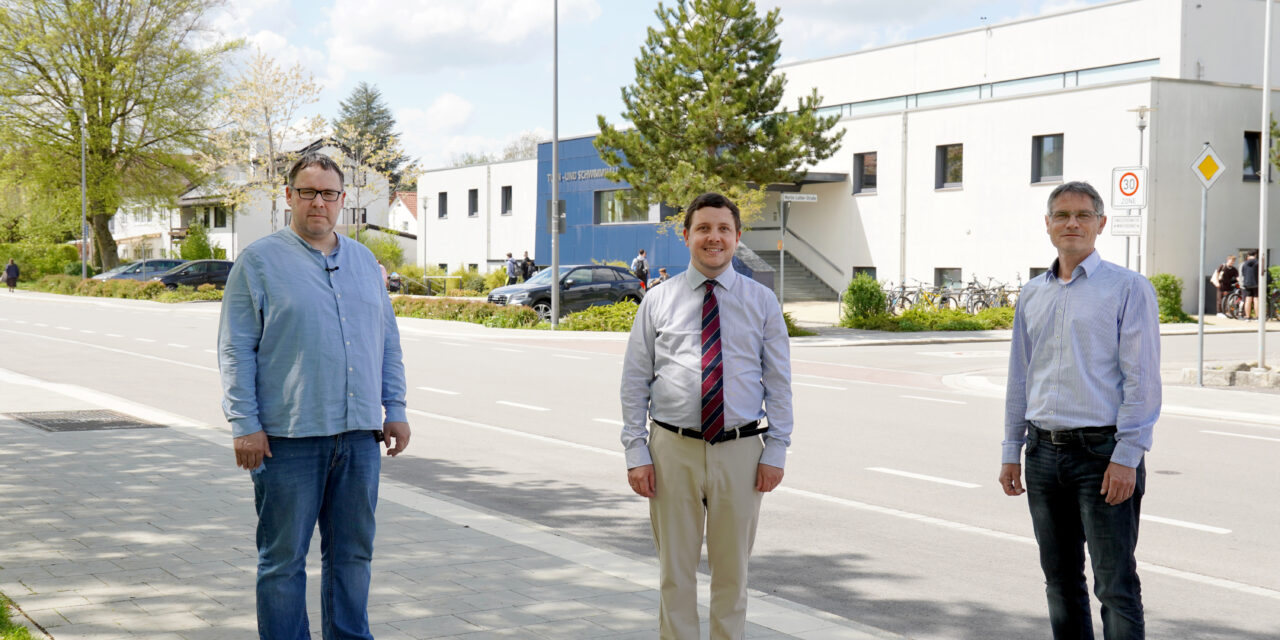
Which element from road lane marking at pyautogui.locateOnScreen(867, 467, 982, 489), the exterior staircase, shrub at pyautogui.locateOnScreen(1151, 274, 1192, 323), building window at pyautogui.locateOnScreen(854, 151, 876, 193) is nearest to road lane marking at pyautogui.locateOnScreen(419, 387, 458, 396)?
road lane marking at pyautogui.locateOnScreen(867, 467, 982, 489)

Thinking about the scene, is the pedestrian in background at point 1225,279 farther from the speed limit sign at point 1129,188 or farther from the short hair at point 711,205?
the short hair at point 711,205

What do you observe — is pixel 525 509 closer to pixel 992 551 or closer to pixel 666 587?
pixel 992 551

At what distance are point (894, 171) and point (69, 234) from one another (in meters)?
60.0

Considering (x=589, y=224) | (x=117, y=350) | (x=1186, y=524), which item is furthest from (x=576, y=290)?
(x=1186, y=524)

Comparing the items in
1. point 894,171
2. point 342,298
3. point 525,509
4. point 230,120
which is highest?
point 230,120

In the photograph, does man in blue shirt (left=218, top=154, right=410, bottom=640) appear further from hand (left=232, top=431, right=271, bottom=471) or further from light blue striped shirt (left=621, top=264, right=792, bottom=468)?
light blue striped shirt (left=621, top=264, right=792, bottom=468)

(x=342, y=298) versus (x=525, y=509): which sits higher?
(x=342, y=298)

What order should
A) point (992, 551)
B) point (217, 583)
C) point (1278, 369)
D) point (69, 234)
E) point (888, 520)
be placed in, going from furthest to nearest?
1. point (69, 234)
2. point (1278, 369)
3. point (888, 520)
4. point (992, 551)
5. point (217, 583)

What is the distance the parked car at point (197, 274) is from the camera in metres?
47.1

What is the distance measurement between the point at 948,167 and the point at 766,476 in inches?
1297

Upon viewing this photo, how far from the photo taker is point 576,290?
2917cm

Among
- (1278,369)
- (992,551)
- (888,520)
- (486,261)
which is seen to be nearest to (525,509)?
(888,520)

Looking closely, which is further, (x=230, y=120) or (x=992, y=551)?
(x=230, y=120)

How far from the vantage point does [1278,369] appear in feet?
50.7
